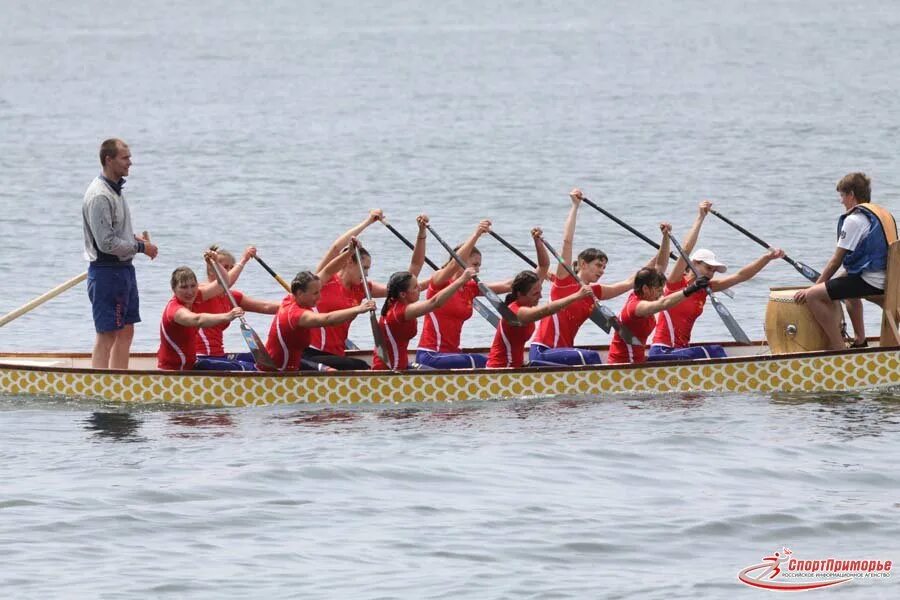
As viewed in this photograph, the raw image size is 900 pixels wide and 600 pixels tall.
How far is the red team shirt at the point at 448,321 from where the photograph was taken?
14.7 meters

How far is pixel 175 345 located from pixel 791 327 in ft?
17.4

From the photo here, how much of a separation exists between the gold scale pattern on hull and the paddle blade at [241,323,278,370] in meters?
0.13

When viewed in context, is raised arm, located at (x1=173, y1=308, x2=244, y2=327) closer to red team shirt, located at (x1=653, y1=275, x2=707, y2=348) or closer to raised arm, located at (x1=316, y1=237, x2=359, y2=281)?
raised arm, located at (x1=316, y1=237, x2=359, y2=281)

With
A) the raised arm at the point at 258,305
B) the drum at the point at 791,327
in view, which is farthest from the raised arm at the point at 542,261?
the raised arm at the point at 258,305

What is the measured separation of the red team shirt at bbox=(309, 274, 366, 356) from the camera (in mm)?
14695

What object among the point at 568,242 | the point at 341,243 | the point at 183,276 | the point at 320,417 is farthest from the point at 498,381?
the point at 183,276

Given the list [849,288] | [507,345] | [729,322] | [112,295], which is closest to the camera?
[112,295]

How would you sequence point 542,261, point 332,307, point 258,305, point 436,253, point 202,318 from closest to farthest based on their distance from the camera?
point 202,318
point 332,307
point 542,261
point 258,305
point 436,253

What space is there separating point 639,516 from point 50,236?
61.3 feet

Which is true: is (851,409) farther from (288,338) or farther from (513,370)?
(288,338)

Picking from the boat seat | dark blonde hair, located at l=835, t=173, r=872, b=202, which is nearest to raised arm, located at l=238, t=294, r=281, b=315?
dark blonde hair, located at l=835, t=173, r=872, b=202

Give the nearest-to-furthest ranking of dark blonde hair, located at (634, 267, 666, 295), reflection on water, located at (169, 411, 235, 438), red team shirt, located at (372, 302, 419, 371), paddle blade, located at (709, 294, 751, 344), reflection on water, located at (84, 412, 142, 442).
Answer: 1. reflection on water, located at (169, 411, 235, 438)
2. reflection on water, located at (84, 412, 142, 442)
3. red team shirt, located at (372, 302, 419, 371)
4. dark blonde hair, located at (634, 267, 666, 295)
5. paddle blade, located at (709, 294, 751, 344)

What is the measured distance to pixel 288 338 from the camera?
14.1 metres

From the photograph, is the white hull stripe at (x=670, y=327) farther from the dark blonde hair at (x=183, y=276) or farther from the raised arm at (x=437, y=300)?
the dark blonde hair at (x=183, y=276)
